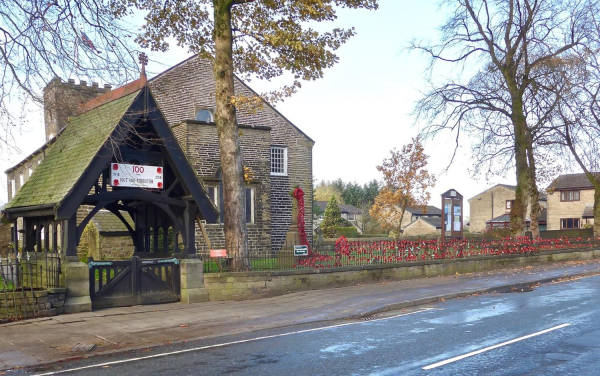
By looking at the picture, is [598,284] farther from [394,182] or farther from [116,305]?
[394,182]

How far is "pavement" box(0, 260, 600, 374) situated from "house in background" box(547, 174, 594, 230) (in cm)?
5647

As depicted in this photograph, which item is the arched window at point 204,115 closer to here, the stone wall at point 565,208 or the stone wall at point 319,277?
the stone wall at point 319,277

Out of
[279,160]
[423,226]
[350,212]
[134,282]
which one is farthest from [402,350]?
[423,226]

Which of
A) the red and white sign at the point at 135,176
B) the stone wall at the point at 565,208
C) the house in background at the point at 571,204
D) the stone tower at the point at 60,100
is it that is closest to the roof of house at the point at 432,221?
the stone wall at the point at 565,208

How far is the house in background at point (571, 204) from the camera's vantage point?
68562mm

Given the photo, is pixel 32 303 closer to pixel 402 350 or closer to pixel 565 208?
pixel 402 350

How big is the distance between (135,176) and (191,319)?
13.2 feet

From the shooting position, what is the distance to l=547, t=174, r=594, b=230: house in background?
225ft

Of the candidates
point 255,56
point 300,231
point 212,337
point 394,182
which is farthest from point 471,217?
point 212,337

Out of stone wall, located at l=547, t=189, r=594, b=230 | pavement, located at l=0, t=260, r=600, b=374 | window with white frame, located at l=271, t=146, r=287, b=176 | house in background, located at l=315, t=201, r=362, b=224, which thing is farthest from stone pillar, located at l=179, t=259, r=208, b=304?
house in background, located at l=315, t=201, r=362, b=224

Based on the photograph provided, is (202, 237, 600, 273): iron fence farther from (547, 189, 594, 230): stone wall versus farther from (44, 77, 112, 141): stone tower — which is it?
(547, 189, 594, 230): stone wall

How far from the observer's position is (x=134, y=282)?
14.1m

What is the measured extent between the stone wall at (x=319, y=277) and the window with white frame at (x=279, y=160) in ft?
43.6

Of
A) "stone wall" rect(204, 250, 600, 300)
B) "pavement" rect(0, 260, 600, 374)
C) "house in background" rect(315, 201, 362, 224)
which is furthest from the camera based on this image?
"house in background" rect(315, 201, 362, 224)
